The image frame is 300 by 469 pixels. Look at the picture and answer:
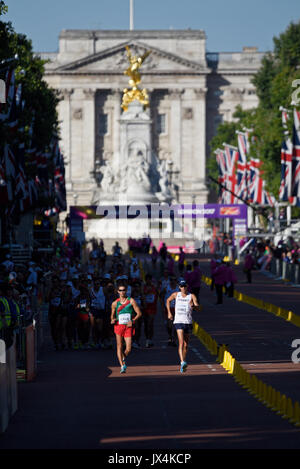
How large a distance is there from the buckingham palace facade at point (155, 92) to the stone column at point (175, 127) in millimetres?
95

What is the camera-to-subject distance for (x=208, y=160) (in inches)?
5684

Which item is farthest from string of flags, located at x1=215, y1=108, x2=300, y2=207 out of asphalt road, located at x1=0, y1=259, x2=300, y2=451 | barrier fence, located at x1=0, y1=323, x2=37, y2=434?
barrier fence, located at x1=0, y1=323, x2=37, y2=434

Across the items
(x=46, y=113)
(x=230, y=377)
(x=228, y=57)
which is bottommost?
(x=230, y=377)

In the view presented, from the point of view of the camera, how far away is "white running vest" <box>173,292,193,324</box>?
85.3 feet

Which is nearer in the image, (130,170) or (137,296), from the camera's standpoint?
(137,296)

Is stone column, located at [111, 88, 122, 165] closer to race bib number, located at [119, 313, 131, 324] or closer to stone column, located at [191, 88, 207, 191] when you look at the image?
stone column, located at [191, 88, 207, 191]

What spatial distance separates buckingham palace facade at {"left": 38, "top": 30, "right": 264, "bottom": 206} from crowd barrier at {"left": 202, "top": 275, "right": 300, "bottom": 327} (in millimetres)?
101048

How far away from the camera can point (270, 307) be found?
4281 centimetres

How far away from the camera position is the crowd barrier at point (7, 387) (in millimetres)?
17891

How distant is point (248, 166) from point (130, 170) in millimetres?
28009

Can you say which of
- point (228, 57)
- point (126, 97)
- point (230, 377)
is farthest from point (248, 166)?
point (228, 57)

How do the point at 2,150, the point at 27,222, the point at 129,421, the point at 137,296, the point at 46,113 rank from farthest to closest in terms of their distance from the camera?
1. the point at 27,222
2. the point at 46,113
3. the point at 2,150
4. the point at 137,296
5. the point at 129,421

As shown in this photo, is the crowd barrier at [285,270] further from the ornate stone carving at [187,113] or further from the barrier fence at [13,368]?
the ornate stone carving at [187,113]
